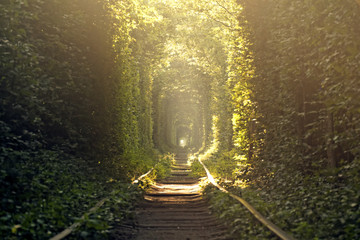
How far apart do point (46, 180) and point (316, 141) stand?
20.2 feet

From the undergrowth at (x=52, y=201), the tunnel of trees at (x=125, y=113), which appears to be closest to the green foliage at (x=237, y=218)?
the tunnel of trees at (x=125, y=113)

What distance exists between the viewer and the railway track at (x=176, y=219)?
313 inches

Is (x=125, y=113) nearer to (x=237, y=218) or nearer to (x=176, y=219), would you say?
(x=176, y=219)

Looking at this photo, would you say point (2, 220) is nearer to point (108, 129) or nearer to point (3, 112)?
point (3, 112)

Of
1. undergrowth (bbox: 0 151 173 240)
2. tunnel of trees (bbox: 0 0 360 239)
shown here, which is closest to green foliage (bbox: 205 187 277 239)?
tunnel of trees (bbox: 0 0 360 239)

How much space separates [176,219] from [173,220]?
13cm

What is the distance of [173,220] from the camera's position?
31.1 ft

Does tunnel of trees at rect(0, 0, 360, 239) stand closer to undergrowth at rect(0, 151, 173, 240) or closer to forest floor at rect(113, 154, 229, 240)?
undergrowth at rect(0, 151, 173, 240)

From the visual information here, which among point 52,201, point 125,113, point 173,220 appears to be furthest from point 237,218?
point 125,113

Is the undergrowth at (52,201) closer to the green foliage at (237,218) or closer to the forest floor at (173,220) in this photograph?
the forest floor at (173,220)

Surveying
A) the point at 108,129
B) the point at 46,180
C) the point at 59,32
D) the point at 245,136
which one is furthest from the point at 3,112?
the point at 245,136

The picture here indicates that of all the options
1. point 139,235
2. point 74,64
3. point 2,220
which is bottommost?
point 139,235

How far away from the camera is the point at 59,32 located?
13.5 meters

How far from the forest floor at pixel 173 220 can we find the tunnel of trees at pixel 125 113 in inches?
16.1
